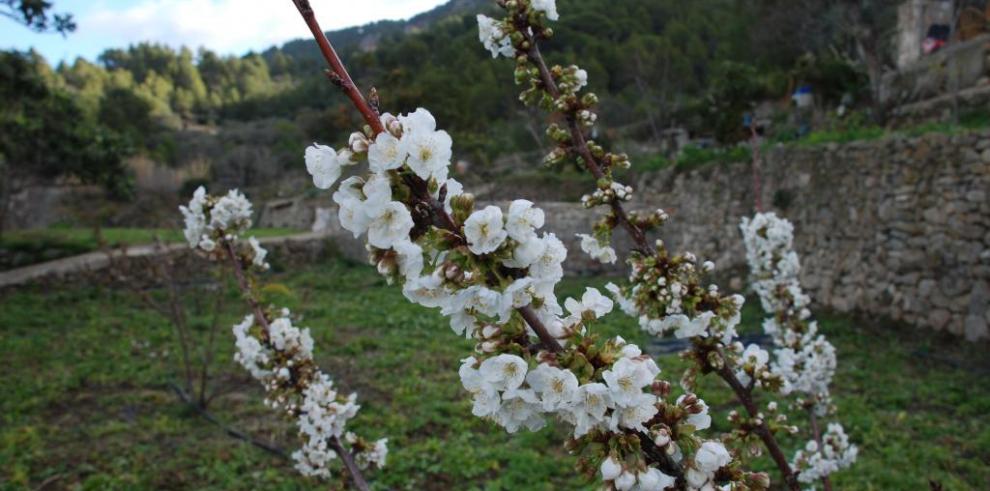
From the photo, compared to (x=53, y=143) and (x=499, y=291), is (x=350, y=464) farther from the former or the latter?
Answer: (x=53, y=143)

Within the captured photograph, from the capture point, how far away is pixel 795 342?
3148 millimetres

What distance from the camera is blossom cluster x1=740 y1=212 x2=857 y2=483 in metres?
2.84

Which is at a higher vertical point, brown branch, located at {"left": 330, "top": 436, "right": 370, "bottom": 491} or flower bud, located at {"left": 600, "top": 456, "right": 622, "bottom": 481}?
flower bud, located at {"left": 600, "top": 456, "right": 622, "bottom": 481}

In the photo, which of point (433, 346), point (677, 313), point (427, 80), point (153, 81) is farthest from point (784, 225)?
point (153, 81)

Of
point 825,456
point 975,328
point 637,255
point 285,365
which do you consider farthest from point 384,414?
point 975,328

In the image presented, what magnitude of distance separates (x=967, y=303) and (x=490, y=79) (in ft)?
82.0

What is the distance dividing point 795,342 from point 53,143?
1196 centimetres

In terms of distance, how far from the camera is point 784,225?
12.2 feet

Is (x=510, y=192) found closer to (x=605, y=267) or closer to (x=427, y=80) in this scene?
(x=605, y=267)

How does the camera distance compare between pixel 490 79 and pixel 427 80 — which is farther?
pixel 490 79

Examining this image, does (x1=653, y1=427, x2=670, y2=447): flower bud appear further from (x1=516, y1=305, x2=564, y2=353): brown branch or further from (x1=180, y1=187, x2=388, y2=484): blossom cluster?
(x1=180, y1=187, x2=388, y2=484): blossom cluster

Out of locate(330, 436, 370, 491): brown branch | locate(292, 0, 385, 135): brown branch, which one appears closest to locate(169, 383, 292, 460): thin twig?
locate(330, 436, 370, 491): brown branch

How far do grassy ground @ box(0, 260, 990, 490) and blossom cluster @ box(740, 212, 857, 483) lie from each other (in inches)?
48.5

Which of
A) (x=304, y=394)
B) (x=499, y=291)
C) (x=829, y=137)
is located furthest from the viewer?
(x=829, y=137)
